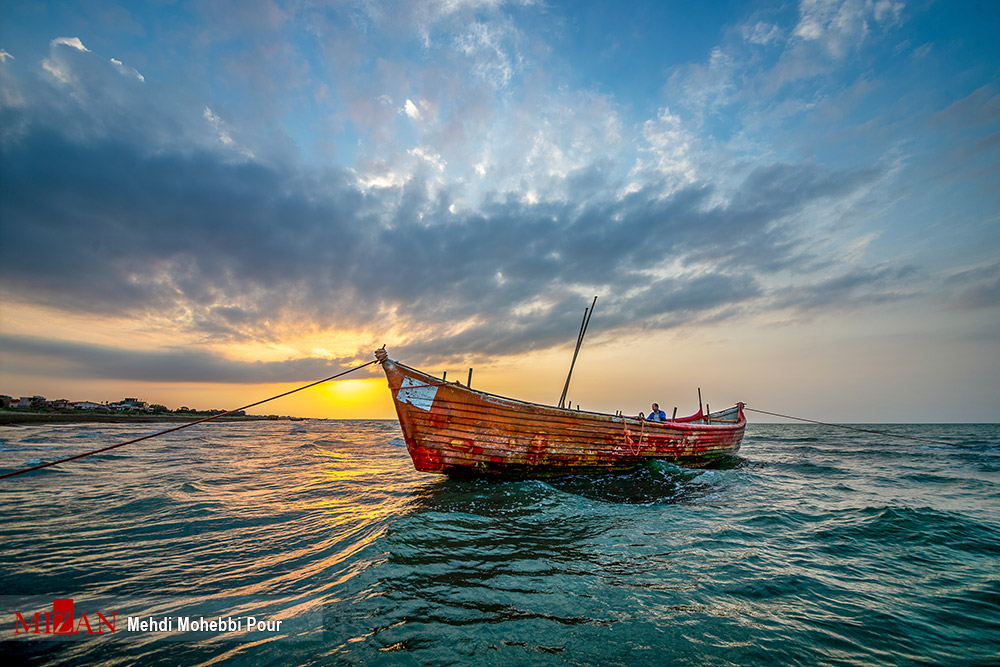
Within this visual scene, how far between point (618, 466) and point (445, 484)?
6.27 m

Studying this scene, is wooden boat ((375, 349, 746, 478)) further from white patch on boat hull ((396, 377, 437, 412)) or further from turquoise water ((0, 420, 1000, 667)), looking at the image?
turquoise water ((0, 420, 1000, 667))

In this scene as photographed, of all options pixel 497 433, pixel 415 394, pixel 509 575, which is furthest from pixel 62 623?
pixel 497 433

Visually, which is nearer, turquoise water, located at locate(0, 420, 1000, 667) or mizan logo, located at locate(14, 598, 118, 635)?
turquoise water, located at locate(0, 420, 1000, 667)

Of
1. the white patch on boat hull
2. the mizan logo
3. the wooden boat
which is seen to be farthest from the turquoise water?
the white patch on boat hull

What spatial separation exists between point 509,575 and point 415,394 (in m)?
6.05

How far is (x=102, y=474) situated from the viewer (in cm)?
1320

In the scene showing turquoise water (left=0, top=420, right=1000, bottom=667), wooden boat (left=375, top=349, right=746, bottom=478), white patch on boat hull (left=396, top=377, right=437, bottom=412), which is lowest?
turquoise water (left=0, top=420, right=1000, bottom=667)

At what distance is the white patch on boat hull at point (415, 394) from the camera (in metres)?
10.2

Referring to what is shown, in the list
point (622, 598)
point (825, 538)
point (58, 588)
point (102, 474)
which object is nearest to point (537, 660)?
point (622, 598)

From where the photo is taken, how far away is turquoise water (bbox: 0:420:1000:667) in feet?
11.4

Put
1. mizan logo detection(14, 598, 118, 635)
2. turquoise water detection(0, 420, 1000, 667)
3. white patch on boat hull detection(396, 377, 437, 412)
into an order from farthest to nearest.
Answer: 1. white patch on boat hull detection(396, 377, 437, 412)
2. mizan logo detection(14, 598, 118, 635)
3. turquoise water detection(0, 420, 1000, 667)

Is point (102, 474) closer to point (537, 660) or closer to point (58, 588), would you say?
point (58, 588)

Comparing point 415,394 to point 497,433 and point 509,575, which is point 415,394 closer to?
point 497,433

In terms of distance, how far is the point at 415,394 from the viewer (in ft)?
33.7
